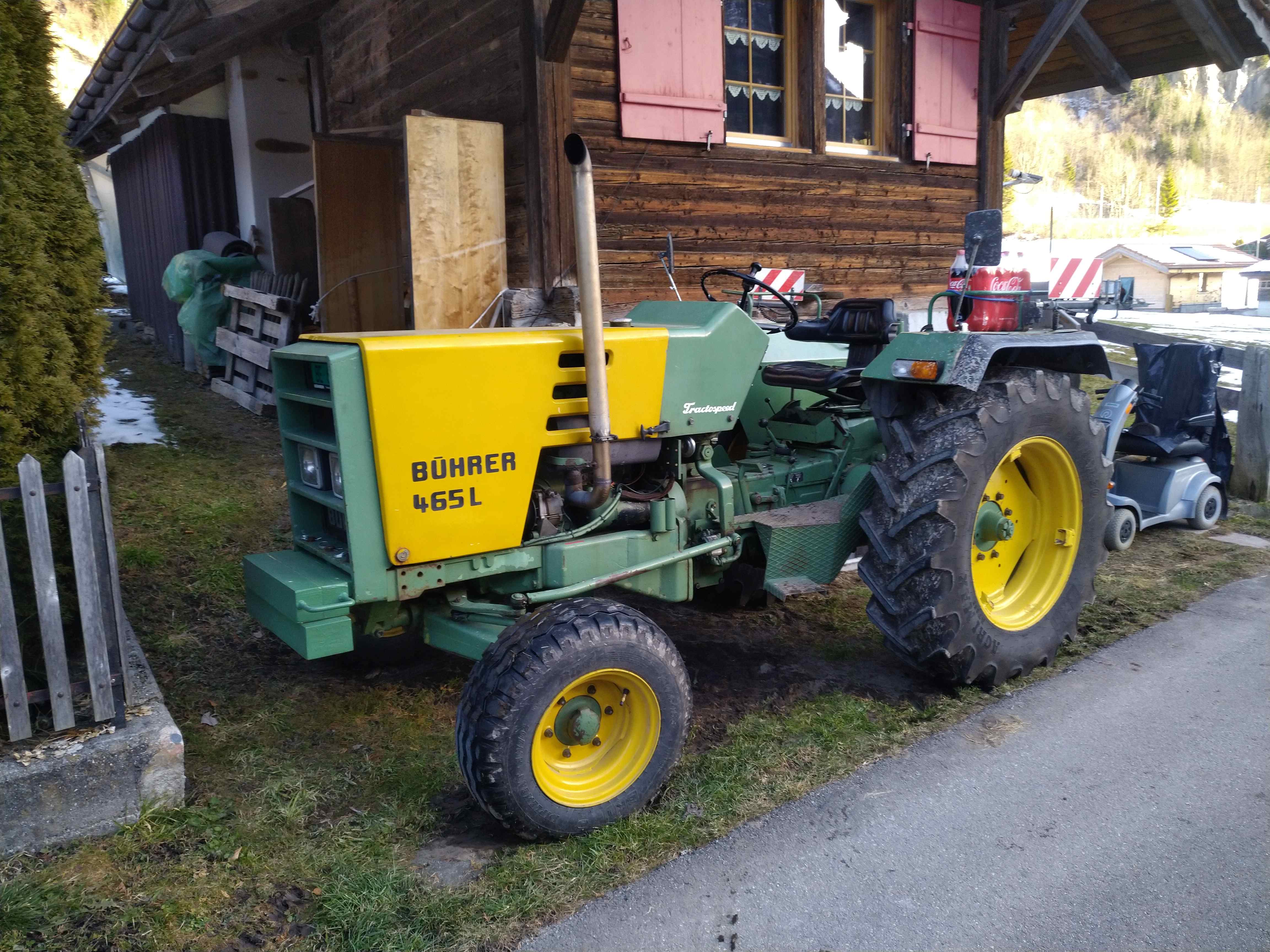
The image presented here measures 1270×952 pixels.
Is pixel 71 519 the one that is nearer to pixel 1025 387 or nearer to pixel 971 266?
pixel 1025 387

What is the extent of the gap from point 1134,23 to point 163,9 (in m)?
8.27

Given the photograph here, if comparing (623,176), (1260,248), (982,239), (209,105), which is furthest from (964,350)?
(1260,248)

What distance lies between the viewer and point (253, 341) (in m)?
8.17

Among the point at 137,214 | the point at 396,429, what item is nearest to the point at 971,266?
the point at 396,429

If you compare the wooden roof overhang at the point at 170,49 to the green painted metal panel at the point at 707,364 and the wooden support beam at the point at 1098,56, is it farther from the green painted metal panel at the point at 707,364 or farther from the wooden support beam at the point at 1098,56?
the wooden support beam at the point at 1098,56

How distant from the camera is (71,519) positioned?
2.62 meters

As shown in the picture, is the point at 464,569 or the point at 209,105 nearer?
the point at 464,569

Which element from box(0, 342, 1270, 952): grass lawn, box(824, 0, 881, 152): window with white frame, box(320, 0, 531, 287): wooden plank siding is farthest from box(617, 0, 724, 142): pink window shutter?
box(0, 342, 1270, 952): grass lawn

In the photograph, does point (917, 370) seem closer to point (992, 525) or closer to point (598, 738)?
point (992, 525)

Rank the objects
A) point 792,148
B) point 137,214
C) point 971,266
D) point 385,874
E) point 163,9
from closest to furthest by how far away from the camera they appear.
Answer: point 385,874
point 971,266
point 163,9
point 792,148
point 137,214

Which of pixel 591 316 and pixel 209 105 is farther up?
pixel 209 105

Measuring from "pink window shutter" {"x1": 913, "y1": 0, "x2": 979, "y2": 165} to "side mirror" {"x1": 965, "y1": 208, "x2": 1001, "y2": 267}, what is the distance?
4.11 m

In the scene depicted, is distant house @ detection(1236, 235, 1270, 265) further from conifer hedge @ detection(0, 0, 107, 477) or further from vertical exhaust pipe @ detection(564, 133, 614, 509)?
conifer hedge @ detection(0, 0, 107, 477)

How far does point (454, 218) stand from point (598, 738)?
4.36m
